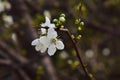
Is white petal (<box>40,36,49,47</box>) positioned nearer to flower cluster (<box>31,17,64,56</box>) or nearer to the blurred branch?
flower cluster (<box>31,17,64,56</box>)

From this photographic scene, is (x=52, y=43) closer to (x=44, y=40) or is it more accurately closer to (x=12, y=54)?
(x=44, y=40)

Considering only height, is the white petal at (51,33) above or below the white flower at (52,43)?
above

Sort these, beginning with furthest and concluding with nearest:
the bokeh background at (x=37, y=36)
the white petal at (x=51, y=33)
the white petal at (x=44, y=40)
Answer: the bokeh background at (x=37, y=36)
the white petal at (x=44, y=40)
the white petal at (x=51, y=33)

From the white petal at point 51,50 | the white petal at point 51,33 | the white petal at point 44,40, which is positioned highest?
the white petal at point 51,33

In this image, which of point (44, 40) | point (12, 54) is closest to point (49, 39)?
point (44, 40)

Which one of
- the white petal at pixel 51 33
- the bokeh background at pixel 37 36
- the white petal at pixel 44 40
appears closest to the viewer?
the white petal at pixel 51 33

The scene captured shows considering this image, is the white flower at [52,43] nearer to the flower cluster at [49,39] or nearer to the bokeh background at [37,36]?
the flower cluster at [49,39]

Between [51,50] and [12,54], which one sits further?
[12,54]

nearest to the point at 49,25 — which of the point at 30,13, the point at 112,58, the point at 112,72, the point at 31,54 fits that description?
the point at 31,54

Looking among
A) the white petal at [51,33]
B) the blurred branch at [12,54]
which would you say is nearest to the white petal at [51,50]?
the white petal at [51,33]

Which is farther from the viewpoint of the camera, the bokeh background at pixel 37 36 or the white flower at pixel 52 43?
the bokeh background at pixel 37 36
